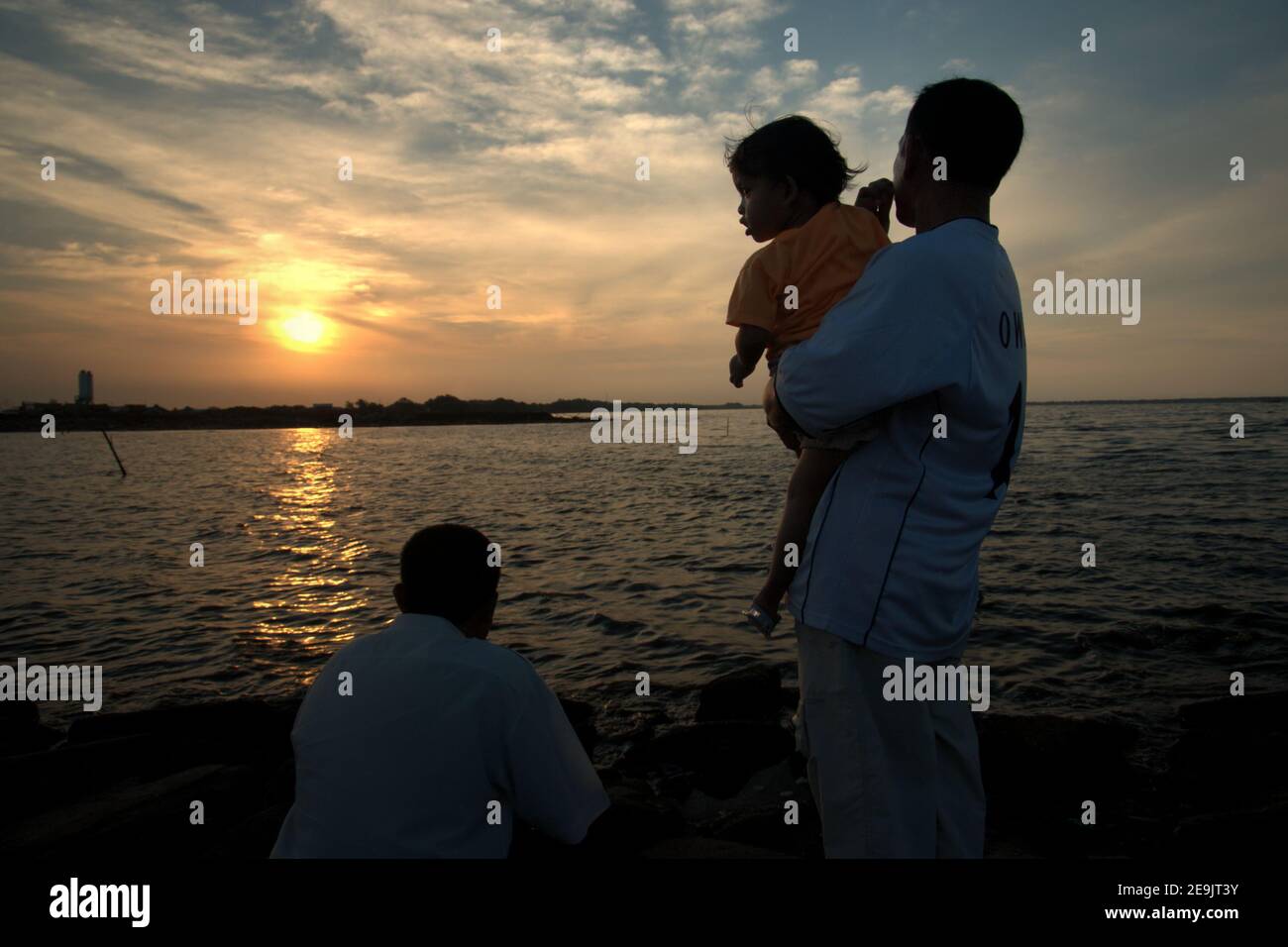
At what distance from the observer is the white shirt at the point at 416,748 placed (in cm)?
240

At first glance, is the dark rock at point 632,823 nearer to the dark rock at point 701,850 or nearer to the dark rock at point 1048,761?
the dark rock at point 701,850

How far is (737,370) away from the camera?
294cm

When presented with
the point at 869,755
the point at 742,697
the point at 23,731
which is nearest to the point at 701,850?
the point at 869,755

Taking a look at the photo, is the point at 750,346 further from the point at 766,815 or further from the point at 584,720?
the point at 584,720

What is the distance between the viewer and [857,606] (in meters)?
1.97

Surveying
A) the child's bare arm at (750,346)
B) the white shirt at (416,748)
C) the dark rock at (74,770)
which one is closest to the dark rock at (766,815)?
the white shirt at (416,748)

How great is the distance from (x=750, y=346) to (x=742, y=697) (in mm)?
5760

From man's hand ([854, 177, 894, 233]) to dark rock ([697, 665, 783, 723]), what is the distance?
5695 millimetres

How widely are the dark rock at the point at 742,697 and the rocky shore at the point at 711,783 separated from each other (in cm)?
2

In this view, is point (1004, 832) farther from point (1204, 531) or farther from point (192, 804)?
point (1204, 531)
